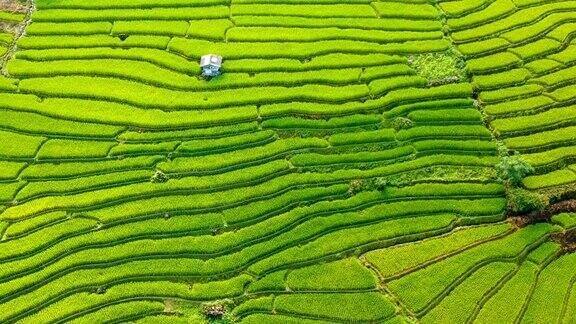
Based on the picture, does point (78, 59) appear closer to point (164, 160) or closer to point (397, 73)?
point (164, 160)

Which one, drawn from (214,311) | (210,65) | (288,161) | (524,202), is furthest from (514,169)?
(210,65)

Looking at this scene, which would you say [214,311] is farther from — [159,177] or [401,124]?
[401,124]

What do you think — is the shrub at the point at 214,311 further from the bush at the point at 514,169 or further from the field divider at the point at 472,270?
the bush at the point at 514,169

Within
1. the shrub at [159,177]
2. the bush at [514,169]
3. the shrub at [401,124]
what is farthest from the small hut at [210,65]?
the bush at [514,169]

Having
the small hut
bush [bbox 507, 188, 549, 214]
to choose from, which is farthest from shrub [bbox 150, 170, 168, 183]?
bush [bbox 507, 188, 549, 214]

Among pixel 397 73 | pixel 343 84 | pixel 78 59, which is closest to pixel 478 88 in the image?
pixel 397 73

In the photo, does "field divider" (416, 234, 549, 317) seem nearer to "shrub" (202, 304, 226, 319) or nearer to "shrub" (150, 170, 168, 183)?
"shrub" (202, 304, 226, 319)
